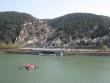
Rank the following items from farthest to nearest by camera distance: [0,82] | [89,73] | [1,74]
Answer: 1. [89,73]
2. [1,74]
3. [0,82]

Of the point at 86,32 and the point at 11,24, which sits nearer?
the point at 86,32

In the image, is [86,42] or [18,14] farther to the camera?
[18,14]

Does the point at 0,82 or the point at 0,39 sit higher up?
the point at 0,39

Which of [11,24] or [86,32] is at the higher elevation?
[11,24]

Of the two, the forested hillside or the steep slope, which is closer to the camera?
the steep slope

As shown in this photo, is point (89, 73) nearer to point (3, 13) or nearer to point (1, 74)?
point (1, 74)

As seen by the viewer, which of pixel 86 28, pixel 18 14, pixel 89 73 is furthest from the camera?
pixel 18 14

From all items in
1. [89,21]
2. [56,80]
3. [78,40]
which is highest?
[89,21]

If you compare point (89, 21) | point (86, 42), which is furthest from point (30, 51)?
point (89, 21)

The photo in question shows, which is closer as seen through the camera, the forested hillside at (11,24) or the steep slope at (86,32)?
the steep slope at (86,32)
